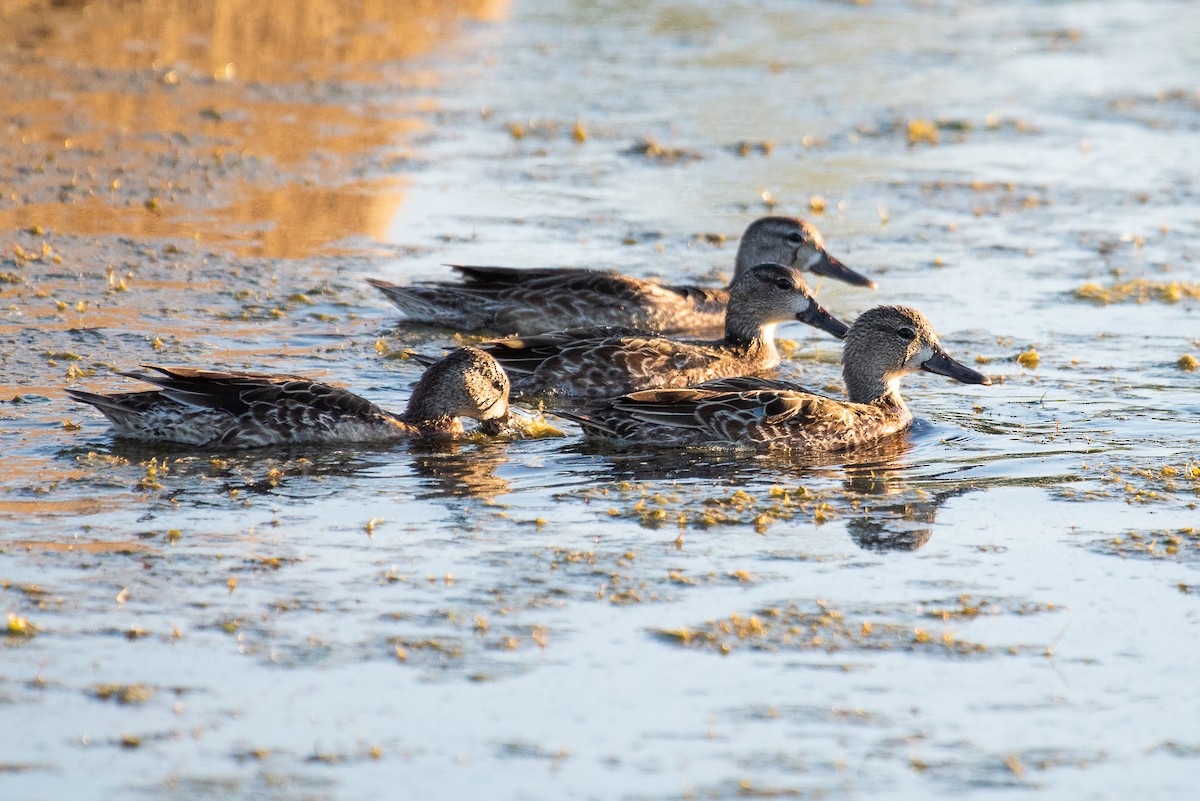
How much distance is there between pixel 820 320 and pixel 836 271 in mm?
1664

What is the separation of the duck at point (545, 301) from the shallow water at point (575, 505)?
0.37 m

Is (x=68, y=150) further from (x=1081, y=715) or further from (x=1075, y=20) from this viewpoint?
(x=1075, y=20)

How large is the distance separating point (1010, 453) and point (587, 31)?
57.7ft

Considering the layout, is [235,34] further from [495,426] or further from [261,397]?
[261,397]

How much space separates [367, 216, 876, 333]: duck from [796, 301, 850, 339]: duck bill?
1099 mm

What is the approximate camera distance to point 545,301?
12250 mm

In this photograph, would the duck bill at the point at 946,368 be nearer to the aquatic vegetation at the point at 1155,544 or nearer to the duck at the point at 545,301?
the duck at the point at 545,301

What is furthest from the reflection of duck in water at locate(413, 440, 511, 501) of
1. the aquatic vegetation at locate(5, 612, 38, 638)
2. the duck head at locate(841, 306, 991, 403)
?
the aquatic vegetation at locate(5, 612, 38, 638)

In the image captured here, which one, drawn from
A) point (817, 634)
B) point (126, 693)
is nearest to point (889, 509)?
point (817, 634)

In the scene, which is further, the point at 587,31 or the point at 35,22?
the point at 587,31

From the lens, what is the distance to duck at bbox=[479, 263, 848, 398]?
10742 millimetres

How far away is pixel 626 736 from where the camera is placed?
19.1 ft

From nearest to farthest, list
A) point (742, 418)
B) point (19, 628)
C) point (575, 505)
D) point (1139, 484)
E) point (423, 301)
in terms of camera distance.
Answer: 1. point (19, 628)
2. point (575, 505)
3. point (1139, 484)
4. point (742, 418)
5. point (423, 301)

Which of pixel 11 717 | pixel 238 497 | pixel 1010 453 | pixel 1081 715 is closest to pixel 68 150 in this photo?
pixel 238 497
